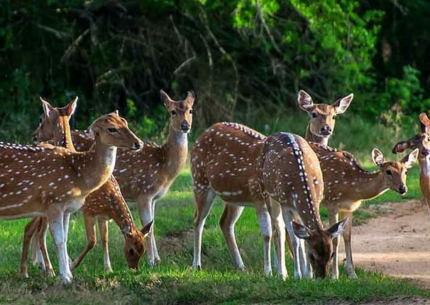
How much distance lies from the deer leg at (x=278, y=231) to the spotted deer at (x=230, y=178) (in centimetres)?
13

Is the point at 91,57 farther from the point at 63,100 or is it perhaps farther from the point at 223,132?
the point at 223,132

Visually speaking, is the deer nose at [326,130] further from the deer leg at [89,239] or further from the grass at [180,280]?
the deer leg at [89,239]

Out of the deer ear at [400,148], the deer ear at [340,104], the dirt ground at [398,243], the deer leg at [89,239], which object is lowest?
the dirt ground at [398,243]

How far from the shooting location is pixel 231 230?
1384cm

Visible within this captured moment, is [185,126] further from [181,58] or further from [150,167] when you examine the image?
[181,58]

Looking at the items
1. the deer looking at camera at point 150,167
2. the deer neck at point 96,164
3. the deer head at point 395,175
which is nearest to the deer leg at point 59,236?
the deer neck at point 96,164

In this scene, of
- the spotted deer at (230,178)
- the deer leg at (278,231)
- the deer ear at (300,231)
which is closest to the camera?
the deer ear at (300,231)

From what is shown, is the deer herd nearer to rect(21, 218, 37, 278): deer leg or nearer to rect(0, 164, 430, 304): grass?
rect(21, 218, 37, 278): deer leg

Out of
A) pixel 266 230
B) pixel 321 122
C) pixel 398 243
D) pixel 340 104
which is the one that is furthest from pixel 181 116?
pixel 398 243

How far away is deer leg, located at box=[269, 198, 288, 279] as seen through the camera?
41.3ft

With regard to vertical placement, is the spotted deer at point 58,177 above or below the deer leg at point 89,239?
above

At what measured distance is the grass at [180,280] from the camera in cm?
1084

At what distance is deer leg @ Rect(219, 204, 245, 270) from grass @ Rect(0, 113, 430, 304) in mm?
128

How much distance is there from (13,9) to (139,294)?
50.1 ft
